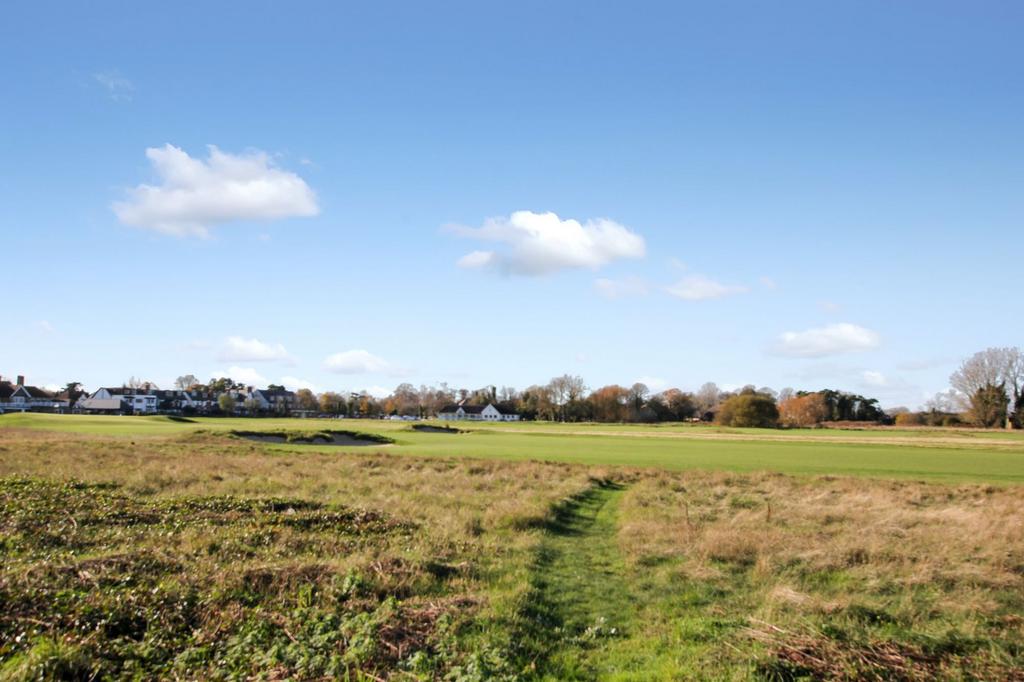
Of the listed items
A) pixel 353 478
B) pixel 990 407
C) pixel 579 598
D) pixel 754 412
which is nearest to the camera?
pixel 579 598

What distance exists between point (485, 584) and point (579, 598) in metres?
1.71


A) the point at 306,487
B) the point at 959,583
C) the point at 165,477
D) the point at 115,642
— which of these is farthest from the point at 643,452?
the point at 115,642

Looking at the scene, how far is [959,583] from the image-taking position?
45.0 feet

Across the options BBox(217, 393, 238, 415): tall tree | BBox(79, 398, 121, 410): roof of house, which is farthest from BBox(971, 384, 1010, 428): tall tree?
BBox(79, 398, 121, 410): roof of house

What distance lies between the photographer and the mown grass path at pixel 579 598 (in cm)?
939

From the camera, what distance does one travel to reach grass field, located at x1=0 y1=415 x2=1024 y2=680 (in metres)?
8.75

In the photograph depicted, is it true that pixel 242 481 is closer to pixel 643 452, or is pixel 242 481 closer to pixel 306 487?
pixel 306 487

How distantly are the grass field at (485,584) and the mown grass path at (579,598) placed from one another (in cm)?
6

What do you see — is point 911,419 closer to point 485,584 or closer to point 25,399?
point 485,584

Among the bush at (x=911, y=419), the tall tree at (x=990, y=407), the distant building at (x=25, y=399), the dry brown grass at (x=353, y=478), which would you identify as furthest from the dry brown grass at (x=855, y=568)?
the distant building at (x=25, y=399)

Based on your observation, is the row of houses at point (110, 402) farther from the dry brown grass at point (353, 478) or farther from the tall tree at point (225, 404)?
the dry brown grass at point (353, 478)

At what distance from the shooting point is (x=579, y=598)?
12.4 metres

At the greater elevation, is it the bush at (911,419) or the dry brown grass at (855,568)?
the bush at (911,419)

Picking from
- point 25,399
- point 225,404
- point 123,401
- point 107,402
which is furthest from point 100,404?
point 225,404
